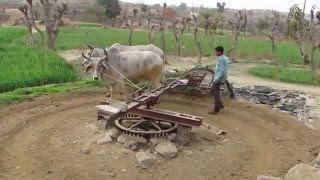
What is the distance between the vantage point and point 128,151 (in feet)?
23.9

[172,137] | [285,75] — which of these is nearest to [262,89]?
[285,75]

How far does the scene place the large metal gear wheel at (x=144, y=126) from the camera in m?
7.54

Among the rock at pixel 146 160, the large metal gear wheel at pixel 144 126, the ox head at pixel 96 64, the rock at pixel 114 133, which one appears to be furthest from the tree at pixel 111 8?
the rock at pixel 146 160

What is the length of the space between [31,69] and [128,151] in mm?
7113

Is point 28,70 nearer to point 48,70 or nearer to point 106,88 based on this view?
point 48,70

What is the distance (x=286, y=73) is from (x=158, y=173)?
1030cm

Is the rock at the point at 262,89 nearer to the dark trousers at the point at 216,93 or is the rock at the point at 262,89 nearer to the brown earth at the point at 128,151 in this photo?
the brown earth at the point at 128,151

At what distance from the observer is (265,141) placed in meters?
8.19

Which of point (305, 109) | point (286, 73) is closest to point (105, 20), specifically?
point (286, 73)

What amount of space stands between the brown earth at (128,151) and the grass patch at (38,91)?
0.36 metres

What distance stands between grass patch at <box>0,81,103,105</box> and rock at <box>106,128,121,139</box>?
12.4 feet

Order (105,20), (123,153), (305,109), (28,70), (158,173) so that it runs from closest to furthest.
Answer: (158,173) → (123,153) → (305,109) → (28,70) → (105,20)

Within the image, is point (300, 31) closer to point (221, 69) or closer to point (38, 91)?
point (221, 69)

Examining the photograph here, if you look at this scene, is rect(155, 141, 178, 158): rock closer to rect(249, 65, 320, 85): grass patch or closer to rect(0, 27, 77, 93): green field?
rect(0, 27, 77, 93): green field
